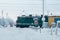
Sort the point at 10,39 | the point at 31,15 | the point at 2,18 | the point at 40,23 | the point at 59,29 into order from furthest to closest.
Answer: the point at 2,18 → the point at 31,15 → the point at 40,23 → the point at 59,29 → the point at 10,39

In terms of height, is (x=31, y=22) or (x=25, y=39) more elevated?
(x=25, y=39)

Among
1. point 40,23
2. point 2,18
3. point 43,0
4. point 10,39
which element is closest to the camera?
point 10,39

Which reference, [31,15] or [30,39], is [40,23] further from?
[30,39]

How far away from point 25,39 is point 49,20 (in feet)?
87.8

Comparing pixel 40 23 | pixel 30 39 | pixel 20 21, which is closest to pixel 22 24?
pixel 20 21

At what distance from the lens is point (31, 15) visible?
40.9m

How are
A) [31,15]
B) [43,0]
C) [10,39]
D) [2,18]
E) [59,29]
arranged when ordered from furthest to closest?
1. [2,18]
2. [31,15]
3. [43,0]
4. [59,29]
5. [10,39]

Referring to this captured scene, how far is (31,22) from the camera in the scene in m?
38.3

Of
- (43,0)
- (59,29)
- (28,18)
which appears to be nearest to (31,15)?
(28,18)

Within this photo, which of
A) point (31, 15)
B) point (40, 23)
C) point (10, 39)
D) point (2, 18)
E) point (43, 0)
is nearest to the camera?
point (10, 39)

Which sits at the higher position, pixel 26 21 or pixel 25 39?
pixel 25 39

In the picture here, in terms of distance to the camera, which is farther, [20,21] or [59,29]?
[20,21]

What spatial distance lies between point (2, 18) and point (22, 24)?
11713 mm

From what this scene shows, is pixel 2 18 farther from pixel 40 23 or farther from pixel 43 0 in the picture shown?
pixel 43 0
